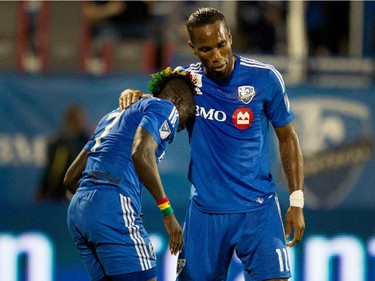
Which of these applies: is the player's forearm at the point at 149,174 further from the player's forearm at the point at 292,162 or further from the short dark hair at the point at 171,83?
the player's forearm at the point at 292,162

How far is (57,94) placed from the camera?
37.4ft

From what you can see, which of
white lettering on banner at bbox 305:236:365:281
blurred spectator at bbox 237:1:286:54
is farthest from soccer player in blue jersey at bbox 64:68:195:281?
blurred spectator at bbox 237:1:286:54

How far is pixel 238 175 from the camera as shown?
585 centimetres

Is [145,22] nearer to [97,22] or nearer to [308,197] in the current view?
[97,22]

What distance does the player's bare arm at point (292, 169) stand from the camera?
579 cm

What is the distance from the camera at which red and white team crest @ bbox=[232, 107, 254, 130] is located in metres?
5.87

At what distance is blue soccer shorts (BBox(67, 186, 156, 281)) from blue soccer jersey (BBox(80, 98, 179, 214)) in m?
0.05

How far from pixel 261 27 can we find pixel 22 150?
3.59m

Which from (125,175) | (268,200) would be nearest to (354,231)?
(268,200)

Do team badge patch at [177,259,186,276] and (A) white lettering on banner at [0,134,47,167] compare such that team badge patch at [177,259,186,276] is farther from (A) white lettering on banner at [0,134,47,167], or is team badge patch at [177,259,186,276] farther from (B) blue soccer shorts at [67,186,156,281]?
(A) white lettering on banner at [0,134,47,167]

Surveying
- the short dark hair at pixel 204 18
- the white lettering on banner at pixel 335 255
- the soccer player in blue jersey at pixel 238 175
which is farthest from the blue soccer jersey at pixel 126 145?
the white lettering on banner at pixel 335 255

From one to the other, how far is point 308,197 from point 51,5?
372cm

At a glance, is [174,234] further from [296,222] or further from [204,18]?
[204,18]

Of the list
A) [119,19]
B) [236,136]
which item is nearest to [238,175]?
[236,136]
